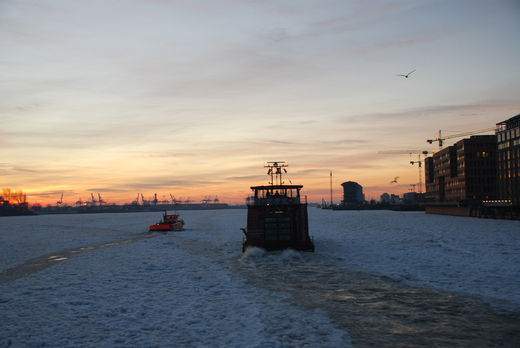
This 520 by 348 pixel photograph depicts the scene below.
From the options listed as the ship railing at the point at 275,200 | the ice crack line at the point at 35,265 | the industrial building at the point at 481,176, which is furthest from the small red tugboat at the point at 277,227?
the industrial building at the point at 481,176

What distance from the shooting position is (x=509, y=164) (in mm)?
111375

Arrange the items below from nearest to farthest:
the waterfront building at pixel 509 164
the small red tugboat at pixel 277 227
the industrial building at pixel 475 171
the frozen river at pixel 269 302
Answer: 1. the frozen river at pixel 269 302
2. the small red tugboat at pixel 277 227
3. the waterfront building at pixel 509 164
4. the industrial building at pixel 475 171

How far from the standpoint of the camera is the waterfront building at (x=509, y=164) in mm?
107000

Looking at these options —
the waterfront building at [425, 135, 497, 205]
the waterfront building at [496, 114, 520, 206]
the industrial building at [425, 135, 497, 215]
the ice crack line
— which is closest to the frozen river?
the ice crack line

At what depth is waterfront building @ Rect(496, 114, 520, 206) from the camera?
10700 cm

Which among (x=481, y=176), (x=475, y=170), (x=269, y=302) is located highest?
(x=475, y=170)

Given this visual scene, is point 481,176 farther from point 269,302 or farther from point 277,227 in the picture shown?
point 269,302

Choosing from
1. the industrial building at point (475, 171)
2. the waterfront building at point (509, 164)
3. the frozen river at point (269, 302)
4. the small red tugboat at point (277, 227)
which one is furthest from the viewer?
the industrial building at point (475, 171)

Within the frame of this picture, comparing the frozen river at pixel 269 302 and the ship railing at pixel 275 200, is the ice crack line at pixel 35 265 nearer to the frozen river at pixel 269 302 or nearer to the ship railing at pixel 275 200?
the frozen river at pixel 269 302

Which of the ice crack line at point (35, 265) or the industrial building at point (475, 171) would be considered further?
the industrial building at point (475, 171)

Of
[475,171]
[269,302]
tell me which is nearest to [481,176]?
[475,171]

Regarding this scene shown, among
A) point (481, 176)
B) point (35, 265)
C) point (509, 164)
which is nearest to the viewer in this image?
point (35, 265)

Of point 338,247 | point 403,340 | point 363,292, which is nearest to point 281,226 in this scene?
point 338,247

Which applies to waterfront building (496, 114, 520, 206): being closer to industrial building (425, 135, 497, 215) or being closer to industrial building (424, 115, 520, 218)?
industrial building (424, 115, 520, 218)
